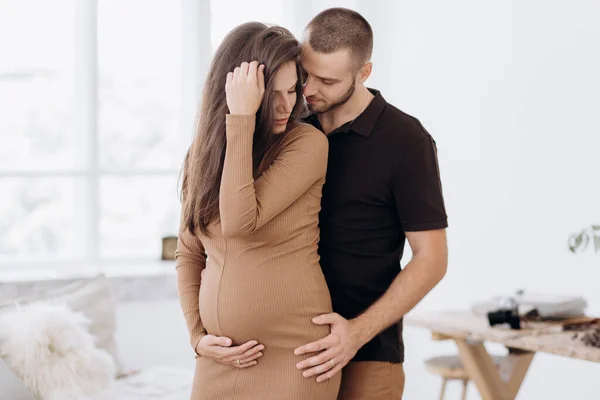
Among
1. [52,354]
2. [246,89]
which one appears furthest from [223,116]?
[52,354]

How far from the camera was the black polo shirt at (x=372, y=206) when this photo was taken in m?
1.82

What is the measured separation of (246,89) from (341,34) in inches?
15.1

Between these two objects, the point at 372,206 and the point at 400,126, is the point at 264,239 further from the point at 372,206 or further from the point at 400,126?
the point at 400,126

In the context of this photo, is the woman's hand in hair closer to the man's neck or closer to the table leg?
the man's neck

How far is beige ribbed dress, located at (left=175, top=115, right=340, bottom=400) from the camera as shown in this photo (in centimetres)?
165

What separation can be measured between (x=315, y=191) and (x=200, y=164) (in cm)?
24

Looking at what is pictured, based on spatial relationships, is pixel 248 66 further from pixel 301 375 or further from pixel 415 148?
pixel 301 375

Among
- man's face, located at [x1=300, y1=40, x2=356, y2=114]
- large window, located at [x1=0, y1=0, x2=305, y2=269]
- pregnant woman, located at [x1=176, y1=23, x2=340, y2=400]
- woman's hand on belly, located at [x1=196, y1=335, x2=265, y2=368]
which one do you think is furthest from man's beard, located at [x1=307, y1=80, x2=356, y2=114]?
large window, located at [x1=0, y1=0, x2=305, y2=269]

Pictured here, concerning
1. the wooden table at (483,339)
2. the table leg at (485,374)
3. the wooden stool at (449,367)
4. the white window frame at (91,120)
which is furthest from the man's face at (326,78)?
the white window frame at (91,120)

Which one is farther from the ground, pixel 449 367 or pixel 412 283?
pixel 412 283

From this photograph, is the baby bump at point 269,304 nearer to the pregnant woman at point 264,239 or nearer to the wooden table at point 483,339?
the pregnant woman at point 264,239

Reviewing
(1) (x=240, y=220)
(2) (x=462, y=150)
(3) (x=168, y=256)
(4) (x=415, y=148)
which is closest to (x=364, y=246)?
(4) (x=415, y=148)

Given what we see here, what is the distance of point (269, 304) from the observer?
1.67 metres

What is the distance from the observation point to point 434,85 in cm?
418
